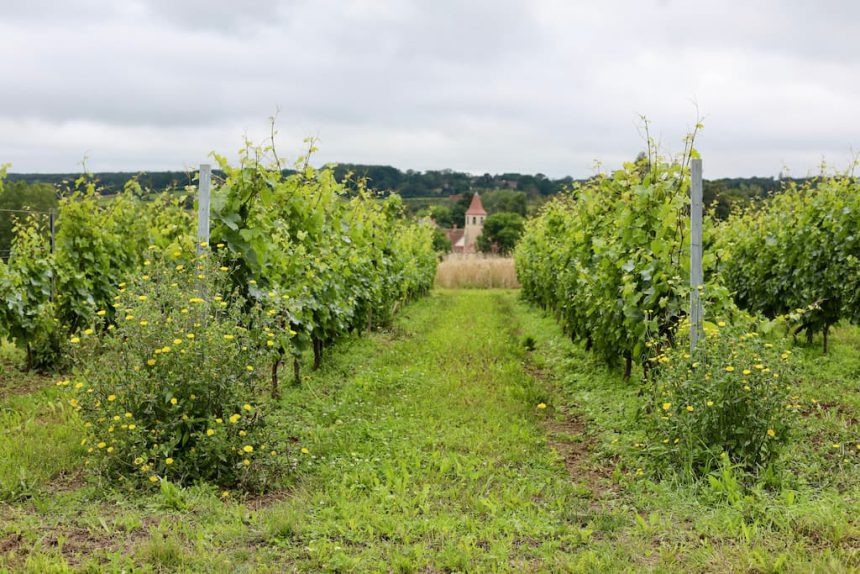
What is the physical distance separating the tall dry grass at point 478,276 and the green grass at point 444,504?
25.4 m

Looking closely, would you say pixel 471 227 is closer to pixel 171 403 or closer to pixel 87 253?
pixel 87 253

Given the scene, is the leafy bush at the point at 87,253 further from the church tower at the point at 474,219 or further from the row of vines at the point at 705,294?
the church tower at the point at 474,219

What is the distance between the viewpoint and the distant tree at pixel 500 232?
61.0 m

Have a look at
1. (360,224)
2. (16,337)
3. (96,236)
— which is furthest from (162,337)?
(360,224)

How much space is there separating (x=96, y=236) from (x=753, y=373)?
819cm

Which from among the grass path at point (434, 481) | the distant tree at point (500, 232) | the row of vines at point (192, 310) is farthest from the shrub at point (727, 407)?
the distant tree at point (500, 232)

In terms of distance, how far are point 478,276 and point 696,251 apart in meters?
27.5

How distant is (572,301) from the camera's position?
10.3m

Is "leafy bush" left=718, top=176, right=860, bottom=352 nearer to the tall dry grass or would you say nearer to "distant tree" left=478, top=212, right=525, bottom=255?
the tall dry grass

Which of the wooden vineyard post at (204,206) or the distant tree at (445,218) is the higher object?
the distant tree at (445,218)

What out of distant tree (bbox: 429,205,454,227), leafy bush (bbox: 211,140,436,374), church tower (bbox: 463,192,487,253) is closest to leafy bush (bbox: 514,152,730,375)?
leafy bush (bbox: 211,140,436,374)

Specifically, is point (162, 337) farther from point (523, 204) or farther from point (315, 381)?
point (523, 204)

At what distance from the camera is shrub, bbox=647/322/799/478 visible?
185 inches

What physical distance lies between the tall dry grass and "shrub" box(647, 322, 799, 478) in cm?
2780
